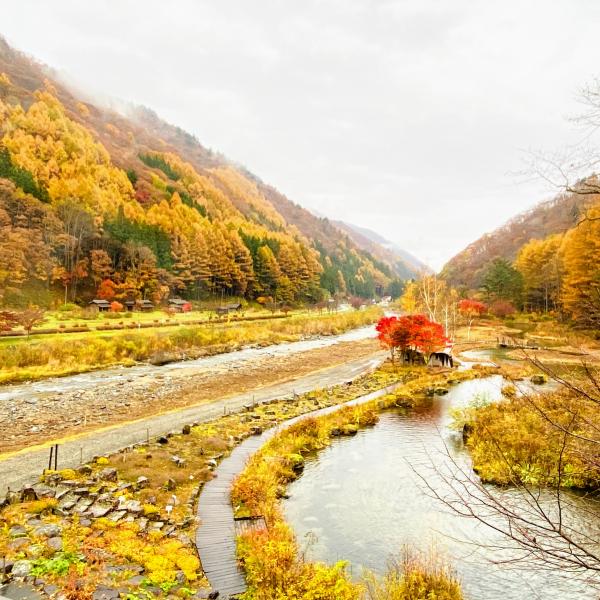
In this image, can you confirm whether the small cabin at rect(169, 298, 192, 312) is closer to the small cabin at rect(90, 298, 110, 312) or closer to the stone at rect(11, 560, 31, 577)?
the small cabin at rect(90, 298, 110, 312)

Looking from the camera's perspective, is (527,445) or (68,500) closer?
(68,500)

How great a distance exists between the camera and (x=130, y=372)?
36656 mm

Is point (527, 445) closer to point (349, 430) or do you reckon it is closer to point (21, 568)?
point (349, 430)

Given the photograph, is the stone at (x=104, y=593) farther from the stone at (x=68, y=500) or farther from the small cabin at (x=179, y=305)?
the small cabin at (x=179, y=305)

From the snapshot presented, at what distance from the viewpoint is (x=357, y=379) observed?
34.6 metres

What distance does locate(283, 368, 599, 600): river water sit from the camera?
10.8 meters

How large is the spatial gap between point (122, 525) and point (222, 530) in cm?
264

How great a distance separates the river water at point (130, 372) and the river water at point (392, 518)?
69.2 feet

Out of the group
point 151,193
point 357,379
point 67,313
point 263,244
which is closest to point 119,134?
point 151,193

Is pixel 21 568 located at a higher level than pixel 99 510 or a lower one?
higher

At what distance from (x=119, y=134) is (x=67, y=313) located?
484 ft

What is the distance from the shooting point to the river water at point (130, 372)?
29.7m

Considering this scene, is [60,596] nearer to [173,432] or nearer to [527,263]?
[173,432]

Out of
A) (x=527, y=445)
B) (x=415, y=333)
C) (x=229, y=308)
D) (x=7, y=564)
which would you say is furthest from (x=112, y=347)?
(x=229, y=308)
